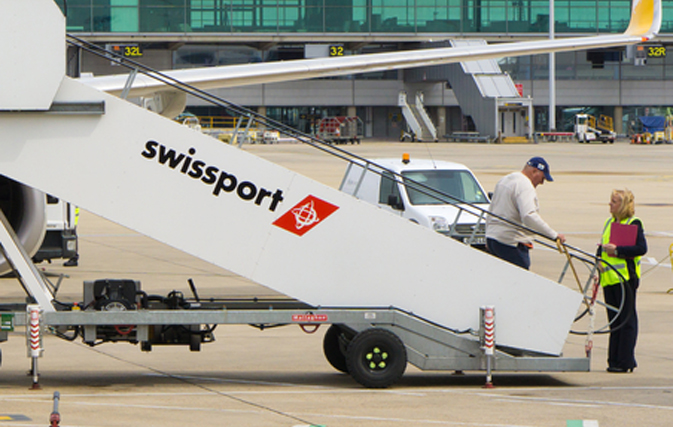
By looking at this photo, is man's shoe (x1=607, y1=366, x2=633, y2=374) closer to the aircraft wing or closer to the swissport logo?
the swissport logo

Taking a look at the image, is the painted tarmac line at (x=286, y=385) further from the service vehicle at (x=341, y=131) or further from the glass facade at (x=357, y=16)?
the glass facade at (x=357, y=16)

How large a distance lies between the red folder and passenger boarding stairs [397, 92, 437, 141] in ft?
261

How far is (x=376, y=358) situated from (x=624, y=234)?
3207 mm

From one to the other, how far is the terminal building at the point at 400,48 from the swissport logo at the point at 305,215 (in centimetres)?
7500

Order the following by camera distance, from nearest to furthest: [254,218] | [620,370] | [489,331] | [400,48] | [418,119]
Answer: [254,218]
[489,331]
[620,370]
[400,48]
[418,119]

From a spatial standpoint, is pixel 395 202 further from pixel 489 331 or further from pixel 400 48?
pixel 400 48

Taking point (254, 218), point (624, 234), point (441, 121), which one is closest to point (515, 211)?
point (624, 234)

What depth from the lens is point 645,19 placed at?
66.3 ft

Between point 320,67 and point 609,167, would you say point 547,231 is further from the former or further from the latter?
point 609,167

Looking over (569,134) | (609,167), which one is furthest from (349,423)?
(569,134)

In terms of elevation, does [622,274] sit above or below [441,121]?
below

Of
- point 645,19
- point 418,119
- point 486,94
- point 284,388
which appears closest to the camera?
point 284,388

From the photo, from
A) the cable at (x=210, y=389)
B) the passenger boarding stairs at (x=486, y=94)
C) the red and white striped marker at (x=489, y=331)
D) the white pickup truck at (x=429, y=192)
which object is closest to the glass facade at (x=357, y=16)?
the passenger boarding stairs at (x=486, y=94)

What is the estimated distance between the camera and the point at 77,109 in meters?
8.91
